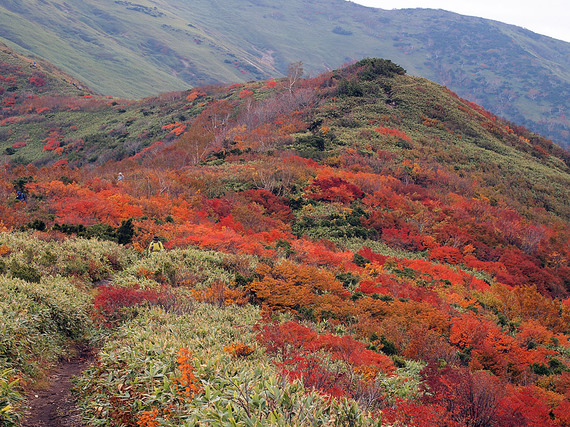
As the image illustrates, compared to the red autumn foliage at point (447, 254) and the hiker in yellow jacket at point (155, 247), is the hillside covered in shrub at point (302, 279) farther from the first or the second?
the hiker in yellow jacket at point (155, 247)

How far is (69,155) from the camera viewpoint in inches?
2215

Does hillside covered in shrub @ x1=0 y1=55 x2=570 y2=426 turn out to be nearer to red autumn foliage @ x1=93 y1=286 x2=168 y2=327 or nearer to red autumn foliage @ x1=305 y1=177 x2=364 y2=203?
red autumn foliage @ x1=93 y1=286 x2=168 y2=327

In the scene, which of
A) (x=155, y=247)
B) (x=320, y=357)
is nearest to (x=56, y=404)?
(x=320, y=357)

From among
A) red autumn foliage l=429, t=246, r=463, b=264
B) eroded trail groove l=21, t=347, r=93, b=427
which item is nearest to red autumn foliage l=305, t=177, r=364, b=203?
red autumn foliage l=429, t=246, r=463, b=264

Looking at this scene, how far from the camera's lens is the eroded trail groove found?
7.11m

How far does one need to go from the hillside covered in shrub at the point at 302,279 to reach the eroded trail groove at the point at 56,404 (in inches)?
12.5

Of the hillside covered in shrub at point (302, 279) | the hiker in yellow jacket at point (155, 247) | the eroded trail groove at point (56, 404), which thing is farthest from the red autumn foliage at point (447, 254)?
the eroded trail groove at point (56, 404)

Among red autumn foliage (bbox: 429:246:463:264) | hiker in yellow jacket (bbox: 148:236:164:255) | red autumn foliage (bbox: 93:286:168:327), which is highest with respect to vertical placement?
red autumn foliage (bbox: 429:246:463:264)

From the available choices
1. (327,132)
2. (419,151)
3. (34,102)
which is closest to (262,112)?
(327,132)

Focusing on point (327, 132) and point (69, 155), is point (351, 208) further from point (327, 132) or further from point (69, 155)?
point (69, 155)

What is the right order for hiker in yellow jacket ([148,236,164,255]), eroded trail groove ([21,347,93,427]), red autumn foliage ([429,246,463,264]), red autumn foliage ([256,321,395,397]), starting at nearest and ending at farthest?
eroded trail groove ([21,347,93,427]), red autumn foliage ([256,321,395,397]), hiker in yellow jacket ([148,236,164,255]), red autumn foliage ([429,246,463,264])

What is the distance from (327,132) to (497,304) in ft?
98.6

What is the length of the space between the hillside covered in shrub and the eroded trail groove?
319mm

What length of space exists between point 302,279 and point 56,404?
943 cm
